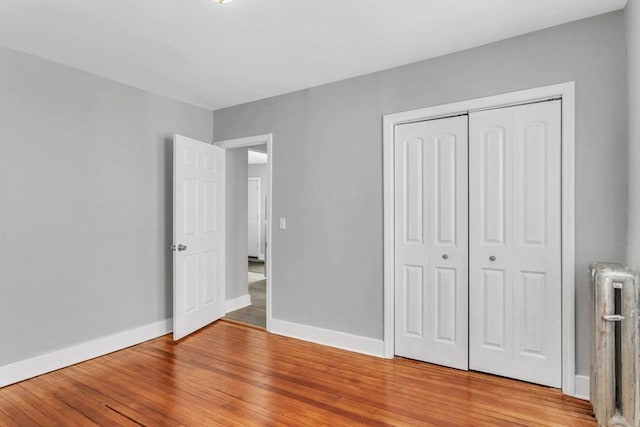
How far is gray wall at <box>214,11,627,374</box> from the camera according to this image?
2.35m

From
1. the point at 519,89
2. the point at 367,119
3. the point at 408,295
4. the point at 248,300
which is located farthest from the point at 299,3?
the point at 248,300

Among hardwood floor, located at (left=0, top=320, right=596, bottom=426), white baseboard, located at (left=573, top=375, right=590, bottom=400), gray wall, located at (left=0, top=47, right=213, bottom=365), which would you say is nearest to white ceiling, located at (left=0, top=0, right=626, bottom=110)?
gray wall, located at (left=0, top=47, right=213, bottom=365)

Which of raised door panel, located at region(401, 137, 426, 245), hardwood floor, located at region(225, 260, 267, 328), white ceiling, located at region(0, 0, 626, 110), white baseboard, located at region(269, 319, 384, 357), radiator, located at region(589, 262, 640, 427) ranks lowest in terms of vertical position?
hardwood floor, located at region(225, 260, 267, 328)

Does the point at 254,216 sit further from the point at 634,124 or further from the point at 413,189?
the point at 634,124

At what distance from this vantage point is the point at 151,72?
321 cm

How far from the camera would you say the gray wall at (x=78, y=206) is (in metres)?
2.74

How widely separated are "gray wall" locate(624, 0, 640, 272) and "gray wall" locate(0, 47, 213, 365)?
3.97 m

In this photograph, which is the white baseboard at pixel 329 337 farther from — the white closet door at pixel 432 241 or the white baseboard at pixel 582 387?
the white baseboard at pixel 582 387

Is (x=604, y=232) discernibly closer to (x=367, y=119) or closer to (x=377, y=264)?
(x=377, y=264)

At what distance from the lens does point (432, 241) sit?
3014mm

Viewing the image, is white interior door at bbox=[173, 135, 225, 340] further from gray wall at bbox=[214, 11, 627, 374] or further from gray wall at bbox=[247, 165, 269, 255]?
gray wall at bbox=[247, 165, 269, 255]

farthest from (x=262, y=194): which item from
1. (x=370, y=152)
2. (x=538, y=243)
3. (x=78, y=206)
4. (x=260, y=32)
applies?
(x=538, y=243)

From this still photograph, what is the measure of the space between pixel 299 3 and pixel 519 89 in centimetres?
170

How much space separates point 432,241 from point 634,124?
1499 mm
